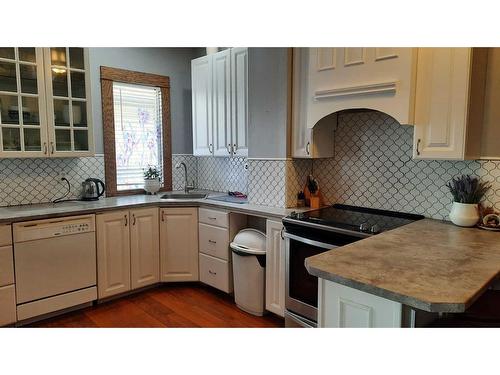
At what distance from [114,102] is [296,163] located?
7.06 ft

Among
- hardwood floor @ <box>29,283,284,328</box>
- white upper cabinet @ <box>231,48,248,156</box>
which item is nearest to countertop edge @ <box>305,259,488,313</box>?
hardwood floor @ <box>29,283,284,328</box>

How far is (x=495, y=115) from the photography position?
2227mm

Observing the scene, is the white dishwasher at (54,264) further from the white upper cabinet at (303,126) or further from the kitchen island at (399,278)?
the kitchen island at (399,278)

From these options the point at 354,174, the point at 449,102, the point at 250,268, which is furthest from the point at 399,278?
the point at 250,268

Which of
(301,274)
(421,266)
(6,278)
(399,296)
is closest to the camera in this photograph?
(399,296)

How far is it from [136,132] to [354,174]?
249 centimetres

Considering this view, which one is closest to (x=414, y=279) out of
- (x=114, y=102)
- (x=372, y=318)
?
(x=372, y=318)

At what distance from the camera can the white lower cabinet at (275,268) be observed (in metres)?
2.85

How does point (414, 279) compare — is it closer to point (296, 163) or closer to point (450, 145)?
point (450, 145)

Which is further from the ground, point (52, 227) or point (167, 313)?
point (52, 227)

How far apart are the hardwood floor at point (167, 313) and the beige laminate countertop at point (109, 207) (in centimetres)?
88

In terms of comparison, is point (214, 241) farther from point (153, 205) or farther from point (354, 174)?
point (354, 174)

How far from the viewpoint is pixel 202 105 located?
392 centimetres

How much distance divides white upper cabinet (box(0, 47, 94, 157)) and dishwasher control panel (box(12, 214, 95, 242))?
61cm
